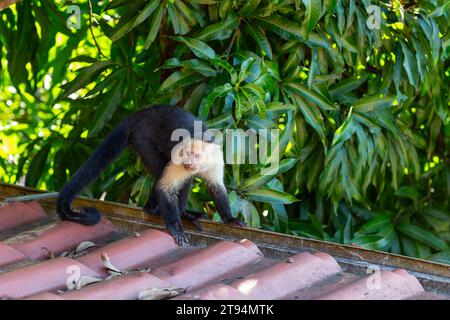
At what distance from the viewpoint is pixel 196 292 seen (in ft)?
6.98

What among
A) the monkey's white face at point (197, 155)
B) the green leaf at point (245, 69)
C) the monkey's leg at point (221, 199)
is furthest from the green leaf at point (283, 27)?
the monkey's leg at point (221, 199)

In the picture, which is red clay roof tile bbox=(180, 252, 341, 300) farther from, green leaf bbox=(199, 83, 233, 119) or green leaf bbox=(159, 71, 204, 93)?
green leaf bbox=(159, 71, 204, 93)

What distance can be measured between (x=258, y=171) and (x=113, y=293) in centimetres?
162

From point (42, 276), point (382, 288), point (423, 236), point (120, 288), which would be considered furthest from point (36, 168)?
point (382, 288)

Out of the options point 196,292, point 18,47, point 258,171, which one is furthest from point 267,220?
point 196,292

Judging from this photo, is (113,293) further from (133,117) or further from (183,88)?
(183,88)

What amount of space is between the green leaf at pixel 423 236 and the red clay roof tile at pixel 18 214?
2.27m

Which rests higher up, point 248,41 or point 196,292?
point 248,41

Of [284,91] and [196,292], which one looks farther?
[284,91]

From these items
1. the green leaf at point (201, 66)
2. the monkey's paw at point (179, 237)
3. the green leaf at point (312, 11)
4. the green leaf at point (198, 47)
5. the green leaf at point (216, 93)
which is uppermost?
the green leaf at point (312, 11)

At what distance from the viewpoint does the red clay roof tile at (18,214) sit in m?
2.81

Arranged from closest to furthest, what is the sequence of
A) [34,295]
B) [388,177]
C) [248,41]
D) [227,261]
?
1. [34,295]
2. [227,261]
3. [248,41]
4. [388,177]


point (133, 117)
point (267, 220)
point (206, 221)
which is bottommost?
point (267, 220)

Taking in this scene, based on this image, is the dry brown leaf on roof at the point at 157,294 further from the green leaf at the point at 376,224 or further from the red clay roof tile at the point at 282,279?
the green leaf at the point at 376,224
